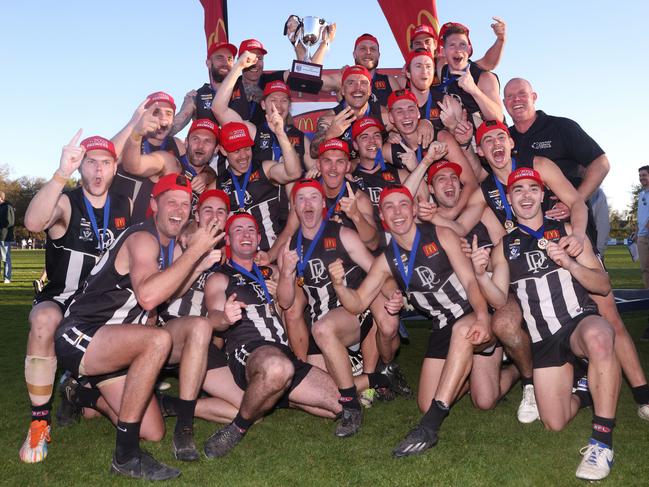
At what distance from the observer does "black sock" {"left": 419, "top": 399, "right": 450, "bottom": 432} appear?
434 cm

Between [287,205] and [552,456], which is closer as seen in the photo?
[552,456]

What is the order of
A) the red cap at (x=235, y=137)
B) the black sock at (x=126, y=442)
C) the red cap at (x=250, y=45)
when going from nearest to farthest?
the black sock at (x=126, y=442) → the red cap at (x=235, y=137) → the red cap at (x=250, y=45)

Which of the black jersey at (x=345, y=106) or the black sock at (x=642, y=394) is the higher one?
the black jersey at (x=345, y=106)

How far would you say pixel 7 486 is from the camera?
379cm

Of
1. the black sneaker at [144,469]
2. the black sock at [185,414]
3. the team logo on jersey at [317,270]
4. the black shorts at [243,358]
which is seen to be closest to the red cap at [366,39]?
the team logo on jersey at [317,270]

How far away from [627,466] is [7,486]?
13.2 ft

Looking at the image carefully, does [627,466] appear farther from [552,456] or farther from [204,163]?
[204,163]

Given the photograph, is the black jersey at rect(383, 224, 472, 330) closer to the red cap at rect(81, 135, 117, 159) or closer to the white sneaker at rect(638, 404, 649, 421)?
the white sneaker at rect(638, 404, 649, 421)

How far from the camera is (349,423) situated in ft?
15.6

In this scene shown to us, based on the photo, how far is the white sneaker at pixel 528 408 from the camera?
495 centimetres

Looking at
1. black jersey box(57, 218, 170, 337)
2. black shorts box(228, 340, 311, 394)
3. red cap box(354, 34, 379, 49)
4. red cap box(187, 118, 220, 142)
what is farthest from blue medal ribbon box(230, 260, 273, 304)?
red cap box(354, 34, 379, 49)

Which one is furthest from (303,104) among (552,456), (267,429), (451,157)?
(552,456)

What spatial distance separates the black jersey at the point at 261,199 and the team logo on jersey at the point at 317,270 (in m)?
0.85

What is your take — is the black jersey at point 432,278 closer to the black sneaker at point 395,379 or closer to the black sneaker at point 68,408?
the black sneaker at point 395,379
